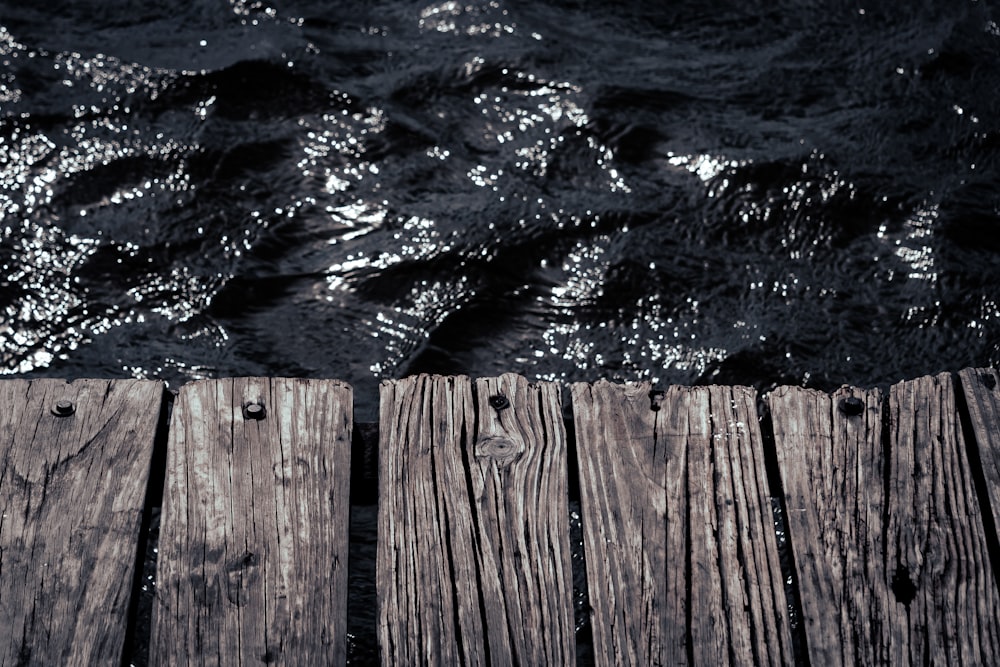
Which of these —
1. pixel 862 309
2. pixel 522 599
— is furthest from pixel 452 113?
pixel 522 599

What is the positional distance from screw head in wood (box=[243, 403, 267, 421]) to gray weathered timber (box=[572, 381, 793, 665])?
2.08 ft

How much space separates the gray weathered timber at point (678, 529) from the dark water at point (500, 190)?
46.1 inches

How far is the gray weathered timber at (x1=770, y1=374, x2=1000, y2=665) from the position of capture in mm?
Result: 1995

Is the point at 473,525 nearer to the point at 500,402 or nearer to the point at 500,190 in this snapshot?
the point at 500,402

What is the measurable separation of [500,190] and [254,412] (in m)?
2.04

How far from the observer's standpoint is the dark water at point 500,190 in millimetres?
3539

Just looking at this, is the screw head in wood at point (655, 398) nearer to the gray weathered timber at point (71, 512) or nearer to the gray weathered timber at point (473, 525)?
the gray weathered timber at point (473, 525)

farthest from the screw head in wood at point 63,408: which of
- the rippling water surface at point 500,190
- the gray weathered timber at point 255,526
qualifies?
the rippling water surface at point 500,190

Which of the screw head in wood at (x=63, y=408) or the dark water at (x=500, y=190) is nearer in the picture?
the screw head in wood at (x=63, y=408)

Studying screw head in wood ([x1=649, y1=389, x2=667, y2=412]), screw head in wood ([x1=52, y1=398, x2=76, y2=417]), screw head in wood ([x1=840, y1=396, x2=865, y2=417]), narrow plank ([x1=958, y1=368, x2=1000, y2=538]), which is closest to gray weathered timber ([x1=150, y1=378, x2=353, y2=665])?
screw head in wood ([x1=52, y1=398, x2=76, y2=417])

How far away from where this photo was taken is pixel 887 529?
6.94 feet

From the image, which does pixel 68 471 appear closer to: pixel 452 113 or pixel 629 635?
pixel 629 635

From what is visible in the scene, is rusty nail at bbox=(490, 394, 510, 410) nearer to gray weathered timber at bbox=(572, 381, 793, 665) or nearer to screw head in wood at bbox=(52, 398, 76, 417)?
gray weathered timber at bbox=(572, 381, 793, 665)

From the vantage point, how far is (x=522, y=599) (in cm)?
201
